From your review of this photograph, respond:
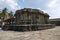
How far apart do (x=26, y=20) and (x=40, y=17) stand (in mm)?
3739

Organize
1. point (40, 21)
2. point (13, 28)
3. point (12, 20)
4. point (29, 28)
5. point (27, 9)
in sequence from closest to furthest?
point (29, 28)
point (13, 28)
point (27, 9)
point (40, 21)
point (12, 20)

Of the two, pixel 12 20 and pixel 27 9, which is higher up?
pixel 27 9

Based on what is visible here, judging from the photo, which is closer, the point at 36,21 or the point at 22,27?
the point at 22,27

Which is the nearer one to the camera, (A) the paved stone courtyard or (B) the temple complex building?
(A) the paved stone courtyard

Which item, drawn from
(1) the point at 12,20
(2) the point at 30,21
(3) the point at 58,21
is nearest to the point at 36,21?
(2) the point at 30,21


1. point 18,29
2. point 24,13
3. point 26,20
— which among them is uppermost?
point 24,13

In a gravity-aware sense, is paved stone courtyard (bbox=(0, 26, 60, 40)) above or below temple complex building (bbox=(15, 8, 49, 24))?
below

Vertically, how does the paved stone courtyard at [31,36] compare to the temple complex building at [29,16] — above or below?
below

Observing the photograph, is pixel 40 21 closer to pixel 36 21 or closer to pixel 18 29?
pixel 36 21

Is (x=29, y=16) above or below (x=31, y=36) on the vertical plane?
above

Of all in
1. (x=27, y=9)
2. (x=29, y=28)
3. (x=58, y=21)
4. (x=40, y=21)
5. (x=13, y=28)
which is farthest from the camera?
(x=58, y=21)

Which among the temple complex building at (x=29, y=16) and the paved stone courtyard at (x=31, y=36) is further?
the temple complex building at (x=29, y=16)

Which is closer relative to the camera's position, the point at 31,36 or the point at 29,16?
the point at 31,36

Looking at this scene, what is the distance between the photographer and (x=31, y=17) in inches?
1017
